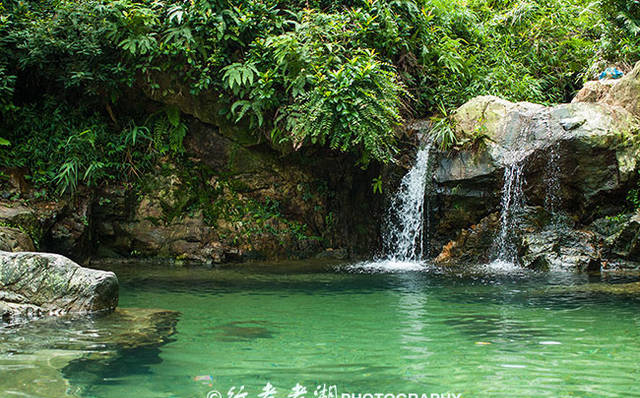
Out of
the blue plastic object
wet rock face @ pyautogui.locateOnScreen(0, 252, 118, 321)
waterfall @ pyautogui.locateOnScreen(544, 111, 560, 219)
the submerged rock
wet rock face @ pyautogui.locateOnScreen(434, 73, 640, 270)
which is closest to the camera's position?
the submerged rock

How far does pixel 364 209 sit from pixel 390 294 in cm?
510

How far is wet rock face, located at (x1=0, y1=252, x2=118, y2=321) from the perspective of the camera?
17.5 feet

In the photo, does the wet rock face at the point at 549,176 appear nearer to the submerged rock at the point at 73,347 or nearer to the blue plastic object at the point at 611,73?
the blue plastic object at the point at 611,73

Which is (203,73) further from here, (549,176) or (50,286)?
(549,176)

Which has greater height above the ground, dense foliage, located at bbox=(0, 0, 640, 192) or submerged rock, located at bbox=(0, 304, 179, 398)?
dense foliage, located at bbox=(0, 0, 640, 192)

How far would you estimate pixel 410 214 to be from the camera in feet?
35.0

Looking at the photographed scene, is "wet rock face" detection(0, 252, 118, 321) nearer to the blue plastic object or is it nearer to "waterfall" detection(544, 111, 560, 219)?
"waterfall" detection(544, 111, 560, 219)

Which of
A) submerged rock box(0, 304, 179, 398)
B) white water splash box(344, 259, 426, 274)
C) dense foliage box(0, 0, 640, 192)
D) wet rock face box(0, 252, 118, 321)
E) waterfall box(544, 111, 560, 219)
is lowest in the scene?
submerged rock box(0, 304, 179, 398)

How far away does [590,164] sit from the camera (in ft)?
31.1

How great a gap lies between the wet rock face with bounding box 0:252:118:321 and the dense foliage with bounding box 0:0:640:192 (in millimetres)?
4585

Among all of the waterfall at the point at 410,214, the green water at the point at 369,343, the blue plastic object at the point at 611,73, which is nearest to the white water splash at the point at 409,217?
the waterfall at the point at 410,214

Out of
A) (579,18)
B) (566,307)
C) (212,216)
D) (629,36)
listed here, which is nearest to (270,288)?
(566,307)

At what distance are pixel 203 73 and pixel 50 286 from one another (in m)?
5.66

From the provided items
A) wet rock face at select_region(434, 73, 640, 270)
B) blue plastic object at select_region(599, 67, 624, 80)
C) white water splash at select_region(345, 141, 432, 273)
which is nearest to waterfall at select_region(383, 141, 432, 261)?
white water splash at select_region(345, 141, 432, 273)
